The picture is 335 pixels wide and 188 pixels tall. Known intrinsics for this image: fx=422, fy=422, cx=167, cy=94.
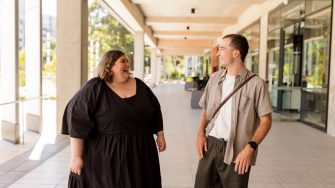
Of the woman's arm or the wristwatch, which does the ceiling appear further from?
the wristwatch

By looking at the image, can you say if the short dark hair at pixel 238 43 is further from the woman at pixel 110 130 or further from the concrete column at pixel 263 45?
the concrete column at pixel 263 45

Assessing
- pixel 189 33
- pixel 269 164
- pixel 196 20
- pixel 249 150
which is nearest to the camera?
pixel 249 150

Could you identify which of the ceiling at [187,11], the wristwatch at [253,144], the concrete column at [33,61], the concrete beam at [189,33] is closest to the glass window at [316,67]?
the ceiling at [187,11]

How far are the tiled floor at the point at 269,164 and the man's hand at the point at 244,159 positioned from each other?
208 cm

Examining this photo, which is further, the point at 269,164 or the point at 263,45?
Result: the point at 263,45

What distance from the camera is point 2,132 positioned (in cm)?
755

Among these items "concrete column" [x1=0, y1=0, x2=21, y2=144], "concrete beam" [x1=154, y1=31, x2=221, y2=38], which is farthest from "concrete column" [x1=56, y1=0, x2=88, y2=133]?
"concrete beam" [x1=154, y1=31, x2=221, y2=38]

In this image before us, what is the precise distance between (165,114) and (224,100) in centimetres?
889

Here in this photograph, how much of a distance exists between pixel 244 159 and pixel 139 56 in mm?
18189

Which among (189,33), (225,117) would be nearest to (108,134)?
(225,117)

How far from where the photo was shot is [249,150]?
7.88 ft

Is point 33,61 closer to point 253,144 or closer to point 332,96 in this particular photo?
point 332,96

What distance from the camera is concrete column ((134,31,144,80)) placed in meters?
19.1

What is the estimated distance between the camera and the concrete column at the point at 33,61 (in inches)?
353
